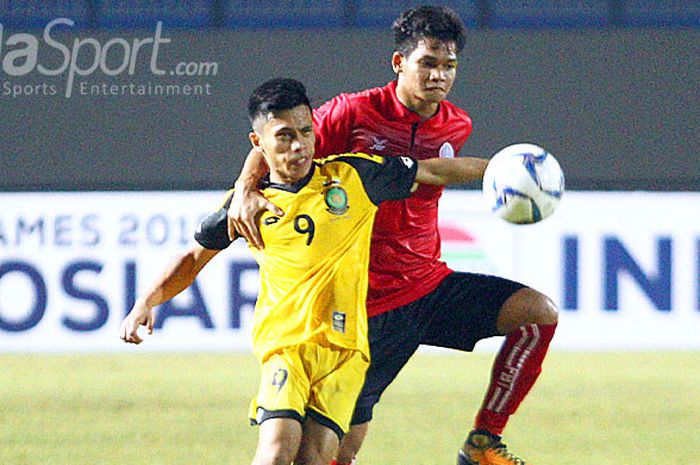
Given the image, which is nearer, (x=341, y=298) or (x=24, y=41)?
(x=341, y=298)

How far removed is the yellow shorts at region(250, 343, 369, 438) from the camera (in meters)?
3.79

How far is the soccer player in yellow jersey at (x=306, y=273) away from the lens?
3818 millimetres

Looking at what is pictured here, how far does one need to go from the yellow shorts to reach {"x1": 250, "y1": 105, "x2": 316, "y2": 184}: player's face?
521mm

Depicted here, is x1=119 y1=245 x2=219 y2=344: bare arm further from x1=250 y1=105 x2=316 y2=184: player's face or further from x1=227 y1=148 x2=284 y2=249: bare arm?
x1=250 y1=105 x2=316 y2=184: player's face

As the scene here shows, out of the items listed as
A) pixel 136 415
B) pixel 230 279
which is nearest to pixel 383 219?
pixel 136 415

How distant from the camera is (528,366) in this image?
15.6 ft

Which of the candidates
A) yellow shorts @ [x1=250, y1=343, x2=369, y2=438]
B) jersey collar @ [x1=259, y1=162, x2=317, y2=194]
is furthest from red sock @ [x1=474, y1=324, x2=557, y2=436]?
jersey collar @ [x1=259, y1=162, x2=317, y2=194]

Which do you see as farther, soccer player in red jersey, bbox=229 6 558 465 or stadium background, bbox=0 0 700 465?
stadium background, bbox=0 0 700 465

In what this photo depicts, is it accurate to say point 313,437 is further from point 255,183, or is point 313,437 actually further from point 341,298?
point 255,183

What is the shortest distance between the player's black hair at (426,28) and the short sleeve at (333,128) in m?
0.28

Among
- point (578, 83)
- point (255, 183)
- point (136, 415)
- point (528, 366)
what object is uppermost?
point (578, 83)

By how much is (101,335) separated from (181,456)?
3400 millimetres

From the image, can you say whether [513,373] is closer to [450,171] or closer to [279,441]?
[450,171]

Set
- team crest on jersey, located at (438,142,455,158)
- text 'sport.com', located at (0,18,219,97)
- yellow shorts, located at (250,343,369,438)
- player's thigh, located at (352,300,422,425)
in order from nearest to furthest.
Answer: yellow shorts, located at (250,343,369,438), player's thigh, located at (352,300,422,425), team crest on jersey, located at (438,142,455,158), text 'sport.com', located at (0,18,219,97)
